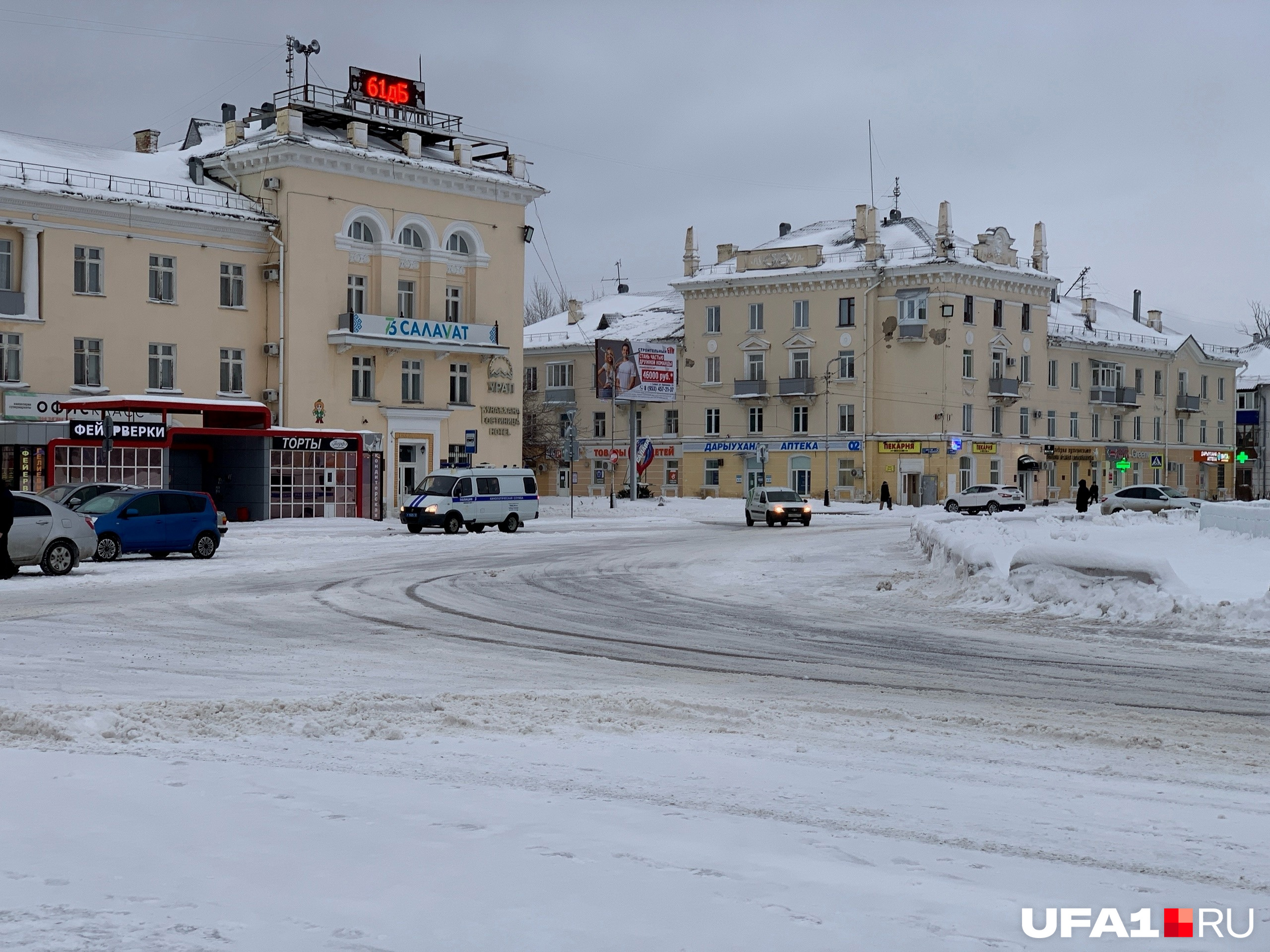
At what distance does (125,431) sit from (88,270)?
8476 mm

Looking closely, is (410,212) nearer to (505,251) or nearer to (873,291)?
(505,251)

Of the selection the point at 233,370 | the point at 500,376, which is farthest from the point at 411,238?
the point at 233,370

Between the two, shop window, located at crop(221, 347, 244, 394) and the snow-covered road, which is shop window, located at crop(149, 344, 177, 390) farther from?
the snow-covered road

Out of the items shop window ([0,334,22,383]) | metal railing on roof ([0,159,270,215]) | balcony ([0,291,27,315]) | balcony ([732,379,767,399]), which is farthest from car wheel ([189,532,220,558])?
balcony ([732,379,767,399])

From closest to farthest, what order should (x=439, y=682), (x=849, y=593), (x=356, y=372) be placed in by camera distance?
(x=439, y=682) → (x=849, y=593) → (x=356, y=372)

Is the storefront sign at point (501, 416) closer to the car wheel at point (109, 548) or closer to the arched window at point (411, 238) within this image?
the arched window at point (411, 238)

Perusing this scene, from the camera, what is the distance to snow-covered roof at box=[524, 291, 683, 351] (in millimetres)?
86938

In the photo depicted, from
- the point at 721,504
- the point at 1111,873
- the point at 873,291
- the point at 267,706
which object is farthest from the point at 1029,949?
the point at 873,291

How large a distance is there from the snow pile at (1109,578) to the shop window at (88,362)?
33557 millimetres

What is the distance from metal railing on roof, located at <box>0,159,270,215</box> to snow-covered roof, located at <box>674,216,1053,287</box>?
35691 mm

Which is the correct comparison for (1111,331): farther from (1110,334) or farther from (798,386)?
(798,386)

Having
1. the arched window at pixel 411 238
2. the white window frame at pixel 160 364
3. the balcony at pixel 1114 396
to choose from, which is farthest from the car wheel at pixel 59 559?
the balcony at pixel 1114 396

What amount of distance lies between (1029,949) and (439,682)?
7122 mm

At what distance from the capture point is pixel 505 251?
5844 centimetres
